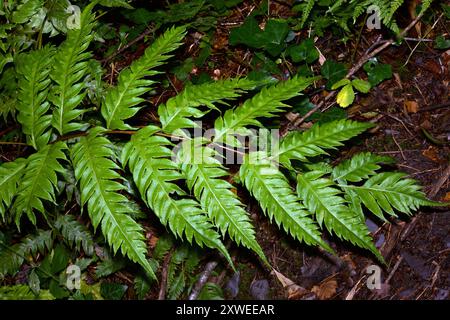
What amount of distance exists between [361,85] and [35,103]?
7.00ft

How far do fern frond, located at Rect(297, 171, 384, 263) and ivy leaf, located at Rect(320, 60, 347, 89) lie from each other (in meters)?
1.08

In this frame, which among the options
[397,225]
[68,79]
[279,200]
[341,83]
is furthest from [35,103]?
[397,225]

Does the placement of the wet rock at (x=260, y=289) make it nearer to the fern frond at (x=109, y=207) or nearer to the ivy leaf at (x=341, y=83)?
the fern frond at (x=109, y=207)

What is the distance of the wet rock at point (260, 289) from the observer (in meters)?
3.21

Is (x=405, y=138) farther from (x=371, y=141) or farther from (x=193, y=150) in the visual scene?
(x=193, y=150)

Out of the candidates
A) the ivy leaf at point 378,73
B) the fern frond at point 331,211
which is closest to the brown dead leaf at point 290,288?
the fern frond at point 331,211

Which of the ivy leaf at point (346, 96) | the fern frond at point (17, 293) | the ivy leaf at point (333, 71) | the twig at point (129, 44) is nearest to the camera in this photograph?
the fern frond at point (17, 293)

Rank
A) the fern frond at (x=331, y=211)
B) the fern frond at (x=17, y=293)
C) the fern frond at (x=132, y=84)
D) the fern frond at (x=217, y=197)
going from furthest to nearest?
the fern frond at (x=17, y=293)
the fern frond at (x=132, y=84)
the fern frond at (x=331, y=211)
the fern frond at (x=217, y=197)

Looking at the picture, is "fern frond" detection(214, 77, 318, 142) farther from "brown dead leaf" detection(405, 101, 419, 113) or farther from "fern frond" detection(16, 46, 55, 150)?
"brown dead leaf" detection(405, 101, 419, 113)

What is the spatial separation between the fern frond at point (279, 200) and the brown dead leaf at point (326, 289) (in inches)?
36.2

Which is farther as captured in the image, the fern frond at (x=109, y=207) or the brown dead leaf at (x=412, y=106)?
the brown dead leaf at (x=412, y=106)

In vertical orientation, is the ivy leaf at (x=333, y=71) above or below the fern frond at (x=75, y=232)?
above

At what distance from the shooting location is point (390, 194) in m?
2.65

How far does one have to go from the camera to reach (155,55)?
100 inches
